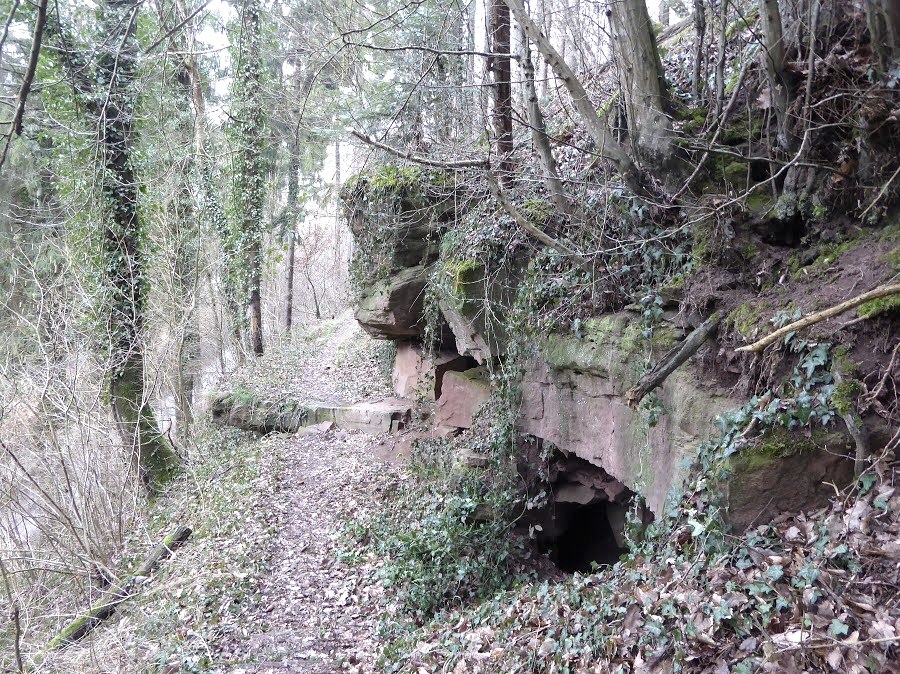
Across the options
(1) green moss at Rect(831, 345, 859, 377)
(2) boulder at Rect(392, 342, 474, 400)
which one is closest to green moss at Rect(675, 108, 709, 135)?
(1) green moss at Rect(831, 345, 859, 377)

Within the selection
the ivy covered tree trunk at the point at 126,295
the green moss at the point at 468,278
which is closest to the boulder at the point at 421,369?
the green moss at the point at 468,278

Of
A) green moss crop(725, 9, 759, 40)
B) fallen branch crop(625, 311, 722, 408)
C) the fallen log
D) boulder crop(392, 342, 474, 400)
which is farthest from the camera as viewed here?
boulder crop(392, 342, 474, 400)

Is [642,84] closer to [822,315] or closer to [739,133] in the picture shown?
[739,133]

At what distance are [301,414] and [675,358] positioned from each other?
364 inches

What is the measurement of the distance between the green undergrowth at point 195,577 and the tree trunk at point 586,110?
5.59 m

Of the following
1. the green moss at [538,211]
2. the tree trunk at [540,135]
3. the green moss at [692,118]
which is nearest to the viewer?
the green moss at [692,118]

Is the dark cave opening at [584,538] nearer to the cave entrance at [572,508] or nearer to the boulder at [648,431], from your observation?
the cave entrance at [572,508]

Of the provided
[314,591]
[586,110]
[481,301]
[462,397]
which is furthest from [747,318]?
[314,591]

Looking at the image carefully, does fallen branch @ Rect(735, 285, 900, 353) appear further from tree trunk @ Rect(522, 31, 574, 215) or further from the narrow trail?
the narrow trail

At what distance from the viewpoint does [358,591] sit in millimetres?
6027

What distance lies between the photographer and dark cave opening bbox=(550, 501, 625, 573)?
6.74 m

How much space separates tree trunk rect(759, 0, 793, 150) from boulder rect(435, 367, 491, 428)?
4.53m

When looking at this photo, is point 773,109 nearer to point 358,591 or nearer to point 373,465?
point 358,591

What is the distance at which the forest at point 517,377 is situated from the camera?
127 inches
